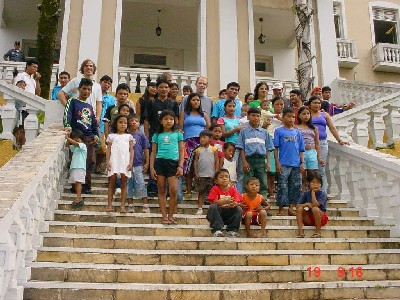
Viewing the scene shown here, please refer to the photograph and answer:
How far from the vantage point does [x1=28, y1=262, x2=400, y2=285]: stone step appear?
428 cm

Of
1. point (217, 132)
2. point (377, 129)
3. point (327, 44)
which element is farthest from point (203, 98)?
point (327, 44)

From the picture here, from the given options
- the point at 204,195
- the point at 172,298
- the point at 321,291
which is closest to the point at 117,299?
the point at 172,298

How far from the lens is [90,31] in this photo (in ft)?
37.1

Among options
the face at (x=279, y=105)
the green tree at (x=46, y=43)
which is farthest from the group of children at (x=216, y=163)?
the green tree at (x=46, y=43)

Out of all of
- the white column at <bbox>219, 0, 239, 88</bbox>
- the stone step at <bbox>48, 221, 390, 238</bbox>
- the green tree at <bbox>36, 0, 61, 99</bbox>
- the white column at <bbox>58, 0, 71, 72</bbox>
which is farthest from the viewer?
the white column at <bbox>219, 0, 239, 88</bbox>

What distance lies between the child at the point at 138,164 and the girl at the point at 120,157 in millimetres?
186

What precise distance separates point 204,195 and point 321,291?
2.33 metres

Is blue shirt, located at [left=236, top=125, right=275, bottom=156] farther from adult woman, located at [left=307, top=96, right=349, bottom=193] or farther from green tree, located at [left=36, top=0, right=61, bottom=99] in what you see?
green tree, located at [left=36, top=0, right=61, bottom=99]

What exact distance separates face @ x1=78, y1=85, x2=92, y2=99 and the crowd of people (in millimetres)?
14

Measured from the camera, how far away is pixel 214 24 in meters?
12.2

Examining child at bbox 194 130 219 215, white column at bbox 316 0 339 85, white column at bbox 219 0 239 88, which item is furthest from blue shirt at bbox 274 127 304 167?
white column at bbox 316 0 339 85

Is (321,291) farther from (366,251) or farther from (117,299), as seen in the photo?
(117,299)

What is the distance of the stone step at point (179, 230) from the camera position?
5.15 m

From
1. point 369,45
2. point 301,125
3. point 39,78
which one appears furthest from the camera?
point 369,45
